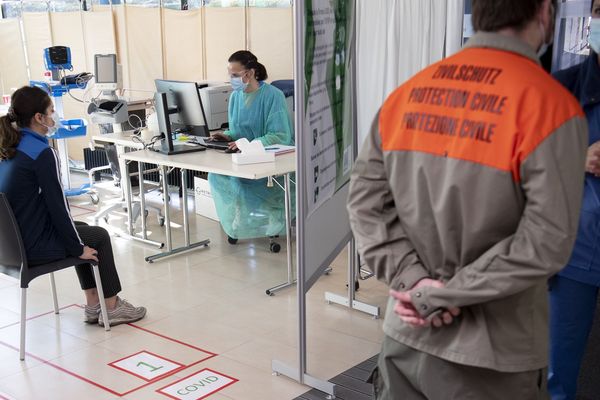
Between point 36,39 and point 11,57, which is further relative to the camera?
point 11,57

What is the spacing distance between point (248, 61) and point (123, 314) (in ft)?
6.43

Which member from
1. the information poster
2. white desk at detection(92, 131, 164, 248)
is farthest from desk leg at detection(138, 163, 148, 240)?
the information poster

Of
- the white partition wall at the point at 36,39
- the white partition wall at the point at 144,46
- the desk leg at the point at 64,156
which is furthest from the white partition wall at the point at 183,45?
the white partition wall at the point at 36,39

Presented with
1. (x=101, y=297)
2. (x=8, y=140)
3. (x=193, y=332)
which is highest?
(x=8, y=140)

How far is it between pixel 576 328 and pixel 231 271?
274 cm

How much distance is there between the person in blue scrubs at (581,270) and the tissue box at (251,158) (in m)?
2.36

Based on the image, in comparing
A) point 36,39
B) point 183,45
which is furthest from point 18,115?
point 36,39

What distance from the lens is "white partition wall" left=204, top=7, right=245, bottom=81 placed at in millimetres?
6457

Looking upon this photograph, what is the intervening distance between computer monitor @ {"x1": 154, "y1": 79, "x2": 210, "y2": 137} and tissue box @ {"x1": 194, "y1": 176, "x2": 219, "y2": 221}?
0.81m

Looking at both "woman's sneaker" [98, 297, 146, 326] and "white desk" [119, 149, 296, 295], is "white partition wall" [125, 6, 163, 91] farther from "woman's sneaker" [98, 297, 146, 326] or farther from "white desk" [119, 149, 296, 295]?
"woman's sneaker" [98, 297, 146, 326]

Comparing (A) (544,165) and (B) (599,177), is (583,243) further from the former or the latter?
(A) (544,165)

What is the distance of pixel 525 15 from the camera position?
4.45 ft

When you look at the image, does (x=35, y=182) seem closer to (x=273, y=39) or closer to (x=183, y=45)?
(x=273, y=39)

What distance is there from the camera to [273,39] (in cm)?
623
